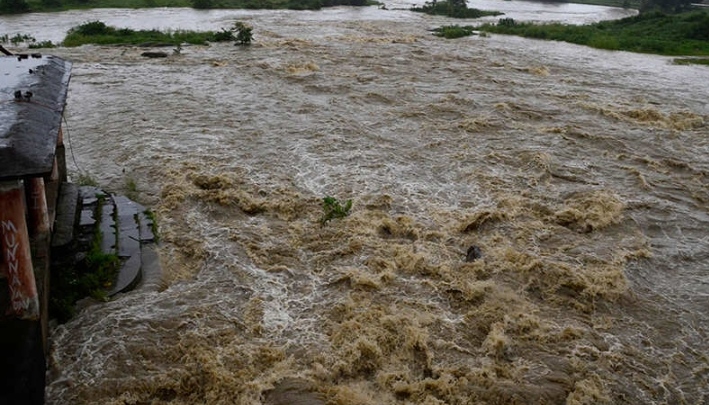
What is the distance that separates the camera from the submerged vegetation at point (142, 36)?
23.7m

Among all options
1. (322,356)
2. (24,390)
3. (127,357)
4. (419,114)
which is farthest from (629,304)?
(419,114)

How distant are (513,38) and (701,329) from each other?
26.4 meters

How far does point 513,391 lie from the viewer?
5.77 m

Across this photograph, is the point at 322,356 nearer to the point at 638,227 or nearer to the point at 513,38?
the point at 638,227

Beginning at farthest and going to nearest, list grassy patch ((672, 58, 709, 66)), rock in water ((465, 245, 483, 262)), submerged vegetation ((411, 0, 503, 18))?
1. submerged vegetation ((411, 0, 503, 18))
2. grassy patch ((672, 58, 709, 66))
3. rock in water ((465, 245, 483, 262))

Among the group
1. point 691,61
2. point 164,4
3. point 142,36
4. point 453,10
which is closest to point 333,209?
point 142,36

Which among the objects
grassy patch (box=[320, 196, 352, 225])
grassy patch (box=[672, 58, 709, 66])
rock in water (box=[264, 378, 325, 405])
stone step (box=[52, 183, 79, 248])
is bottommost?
rock in water (box=[264, 378, 325, 405])

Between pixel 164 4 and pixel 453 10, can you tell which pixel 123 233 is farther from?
pixel 453 10

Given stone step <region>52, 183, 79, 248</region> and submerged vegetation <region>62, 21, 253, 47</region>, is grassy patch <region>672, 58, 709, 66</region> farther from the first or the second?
stone step <region>52, 183, 79, 248</region>

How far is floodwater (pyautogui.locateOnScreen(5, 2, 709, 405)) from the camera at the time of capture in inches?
234

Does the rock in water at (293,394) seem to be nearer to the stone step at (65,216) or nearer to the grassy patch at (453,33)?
the stone step at (65,216)

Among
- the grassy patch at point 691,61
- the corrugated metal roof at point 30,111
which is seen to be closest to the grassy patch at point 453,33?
the grassy patch at point 691,61

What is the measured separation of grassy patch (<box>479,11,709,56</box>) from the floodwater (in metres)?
11.5

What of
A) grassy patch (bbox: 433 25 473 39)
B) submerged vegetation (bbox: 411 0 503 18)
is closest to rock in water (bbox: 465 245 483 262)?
grassy patch (bbox: 433 25 473 39)
